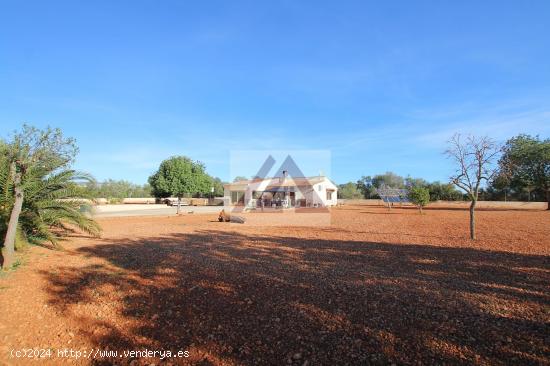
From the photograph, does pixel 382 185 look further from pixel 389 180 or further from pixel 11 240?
pixel 11 240

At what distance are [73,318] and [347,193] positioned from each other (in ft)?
224

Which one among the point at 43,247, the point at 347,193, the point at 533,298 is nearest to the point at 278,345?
the point at 533,298

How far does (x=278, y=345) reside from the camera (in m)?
3.21

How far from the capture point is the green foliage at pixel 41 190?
7711 mm

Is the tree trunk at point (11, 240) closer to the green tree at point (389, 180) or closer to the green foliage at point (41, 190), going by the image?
the green foliage at point (41, 190)

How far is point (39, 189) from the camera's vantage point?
28.2ft

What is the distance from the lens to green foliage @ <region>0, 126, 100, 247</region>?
7.71 metres

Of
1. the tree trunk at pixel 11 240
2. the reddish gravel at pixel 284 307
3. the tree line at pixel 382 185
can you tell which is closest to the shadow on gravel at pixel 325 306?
the reddish gravel at pixel 284 307

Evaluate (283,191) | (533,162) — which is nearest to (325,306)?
(283,191)

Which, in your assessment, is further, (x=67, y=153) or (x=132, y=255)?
(x=67, y=153)

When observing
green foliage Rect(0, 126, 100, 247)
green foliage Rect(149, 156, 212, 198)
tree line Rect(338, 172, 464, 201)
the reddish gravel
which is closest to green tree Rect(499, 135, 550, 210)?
tree line Rect(338, 172, 464, 201)

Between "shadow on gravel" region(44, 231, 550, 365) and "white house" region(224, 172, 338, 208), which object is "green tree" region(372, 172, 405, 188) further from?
"shadow on gravel" region(44, 231, 550, 365)

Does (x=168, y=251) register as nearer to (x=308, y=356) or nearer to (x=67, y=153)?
(x=67, y=153)

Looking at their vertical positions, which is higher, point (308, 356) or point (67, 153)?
point (67, 153)
